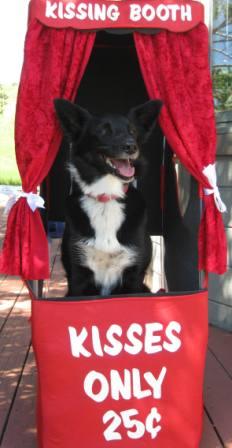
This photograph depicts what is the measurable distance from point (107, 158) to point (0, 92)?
23336 mm

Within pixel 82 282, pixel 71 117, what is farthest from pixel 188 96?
pixel 82 282

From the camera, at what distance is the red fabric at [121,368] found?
2199 millimetres

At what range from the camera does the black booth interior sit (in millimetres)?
3459

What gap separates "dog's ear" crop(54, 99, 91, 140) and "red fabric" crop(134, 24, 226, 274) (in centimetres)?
36

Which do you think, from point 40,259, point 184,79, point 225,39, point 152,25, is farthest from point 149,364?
point 225,39

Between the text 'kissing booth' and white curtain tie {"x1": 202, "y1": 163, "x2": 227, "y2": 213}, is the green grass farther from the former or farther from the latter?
white curtain tie {"x1": 202, "y1": 163, "x2": 227, "y2": 213}

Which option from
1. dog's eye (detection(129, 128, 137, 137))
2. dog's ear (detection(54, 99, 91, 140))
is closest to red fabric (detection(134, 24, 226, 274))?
dog's eye (detection(129, 128, 137, 137))

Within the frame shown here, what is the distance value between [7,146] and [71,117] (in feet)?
66.1

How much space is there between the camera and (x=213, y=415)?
2828mm

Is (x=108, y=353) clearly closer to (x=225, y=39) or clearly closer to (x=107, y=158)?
(x=107, y=158)

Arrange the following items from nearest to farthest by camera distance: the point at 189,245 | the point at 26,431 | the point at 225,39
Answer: the point at 26,431 < the point at 189,245 < the point at 225,39

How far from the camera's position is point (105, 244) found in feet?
9.16

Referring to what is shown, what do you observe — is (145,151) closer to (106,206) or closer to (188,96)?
(106,206)

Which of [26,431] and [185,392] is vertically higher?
[185,392]
